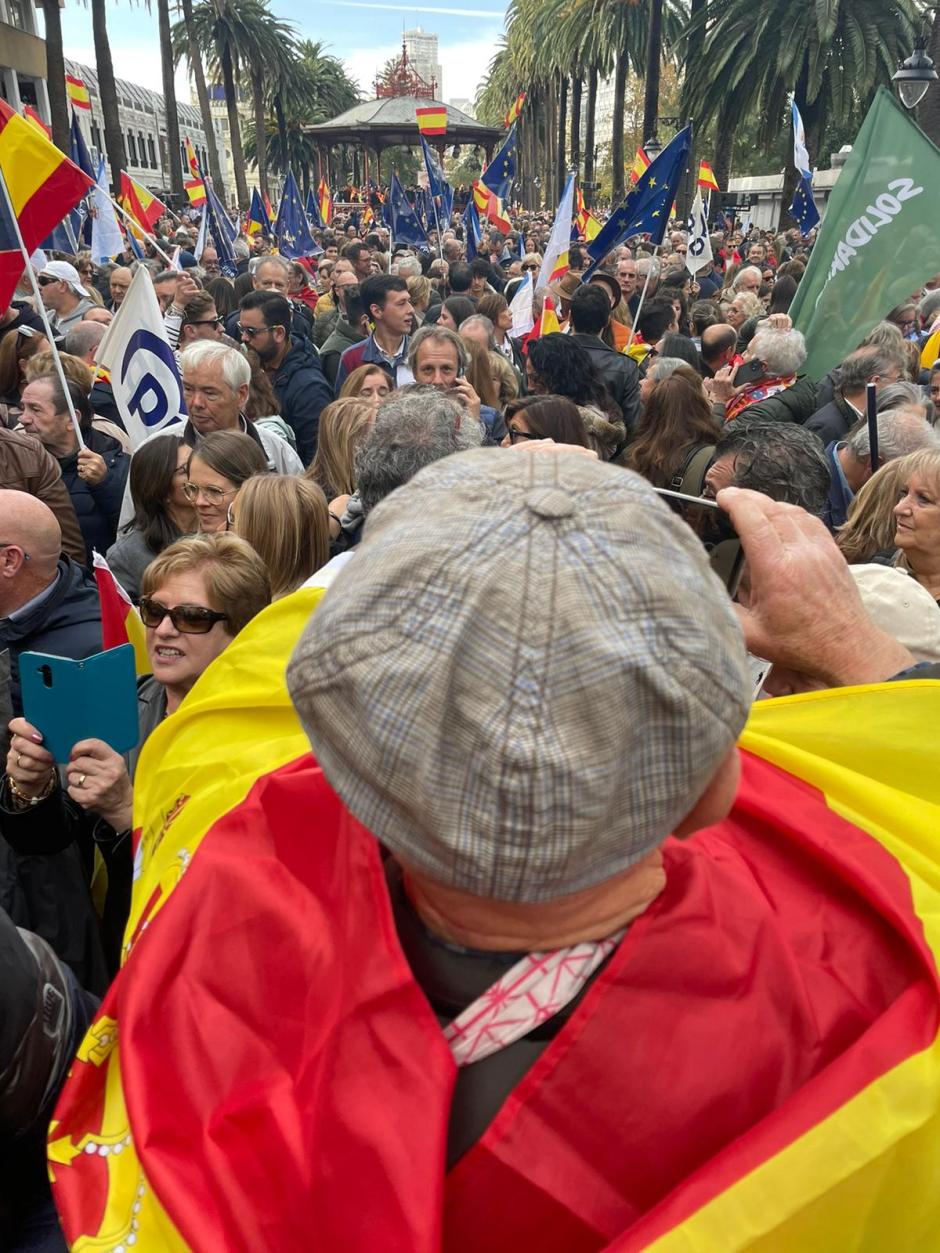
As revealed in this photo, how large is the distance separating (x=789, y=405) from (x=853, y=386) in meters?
0.33

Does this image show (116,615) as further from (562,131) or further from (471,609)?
(562,131)

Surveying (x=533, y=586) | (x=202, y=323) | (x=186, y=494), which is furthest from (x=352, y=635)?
(x=202, y=323)

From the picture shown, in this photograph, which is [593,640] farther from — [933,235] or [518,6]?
[518,6]

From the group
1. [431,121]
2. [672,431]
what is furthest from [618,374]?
[431,121]

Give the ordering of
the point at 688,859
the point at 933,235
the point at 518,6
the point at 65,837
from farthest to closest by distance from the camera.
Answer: the point at 518,6 → the point at 933,235 → the point at 65,837 → the point at 688,859

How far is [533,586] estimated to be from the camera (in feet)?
2.42

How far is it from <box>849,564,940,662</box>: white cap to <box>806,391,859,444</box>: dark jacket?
328 centimetres

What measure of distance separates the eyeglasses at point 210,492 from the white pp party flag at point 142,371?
83cm

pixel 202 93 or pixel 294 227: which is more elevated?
pixel 202 93

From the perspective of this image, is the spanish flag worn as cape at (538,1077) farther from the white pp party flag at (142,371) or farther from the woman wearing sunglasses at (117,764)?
the white pp party flag at (142,371)

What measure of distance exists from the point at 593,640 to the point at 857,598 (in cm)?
93

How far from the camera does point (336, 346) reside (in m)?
7.20

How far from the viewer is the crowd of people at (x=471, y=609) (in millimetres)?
735

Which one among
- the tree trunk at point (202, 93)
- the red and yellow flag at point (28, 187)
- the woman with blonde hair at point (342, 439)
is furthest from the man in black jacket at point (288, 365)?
the tree trunk at point (202, 93)
